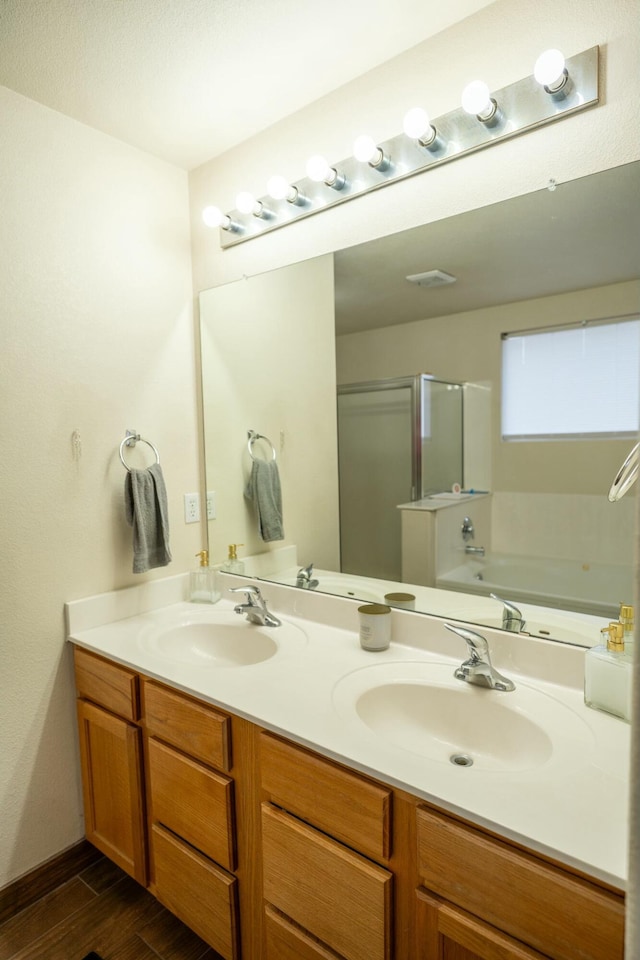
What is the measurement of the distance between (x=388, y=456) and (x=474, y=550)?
1.19ft

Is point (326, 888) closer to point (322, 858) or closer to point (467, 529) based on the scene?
point (322, 858)

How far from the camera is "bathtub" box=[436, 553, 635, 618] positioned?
119 cm

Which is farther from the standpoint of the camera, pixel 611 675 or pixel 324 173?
pixel 324 173

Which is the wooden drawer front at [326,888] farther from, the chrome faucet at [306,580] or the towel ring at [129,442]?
the towel ring at [129,442]

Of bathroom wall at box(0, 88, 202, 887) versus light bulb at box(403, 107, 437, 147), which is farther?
bathroom wall at box(0, 88, 202, 887)

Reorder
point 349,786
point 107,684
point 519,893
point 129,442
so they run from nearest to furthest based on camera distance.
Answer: point 519,893, point 349,786, point 107,684, point 129,442

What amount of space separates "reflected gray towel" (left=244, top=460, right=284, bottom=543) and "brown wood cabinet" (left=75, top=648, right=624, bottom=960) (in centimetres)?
65

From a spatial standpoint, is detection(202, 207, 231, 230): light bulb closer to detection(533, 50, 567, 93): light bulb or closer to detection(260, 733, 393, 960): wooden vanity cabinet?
detection(533, 50, 567, 93): light bulb

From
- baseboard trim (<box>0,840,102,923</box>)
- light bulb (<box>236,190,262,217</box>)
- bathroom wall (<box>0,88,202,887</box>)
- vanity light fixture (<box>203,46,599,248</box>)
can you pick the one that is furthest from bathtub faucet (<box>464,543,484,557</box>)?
baseboard trim (<box>0,840,102,923</box>)

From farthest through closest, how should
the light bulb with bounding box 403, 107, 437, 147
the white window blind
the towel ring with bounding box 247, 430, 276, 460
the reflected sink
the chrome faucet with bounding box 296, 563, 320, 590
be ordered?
the towel ring with bounding box 247, 430, 276, 460 < the chrome faucet with bounding box 296, 563, 320, 590 < the reflected sink < the light bulb with bounding box 403, 107, 437, 147 < the white window blind

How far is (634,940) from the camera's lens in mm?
461

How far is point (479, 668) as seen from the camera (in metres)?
1.19

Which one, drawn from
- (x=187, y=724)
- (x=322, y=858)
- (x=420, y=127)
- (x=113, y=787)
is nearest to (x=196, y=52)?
(x=420, y=127)

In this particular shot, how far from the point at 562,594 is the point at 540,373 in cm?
53
